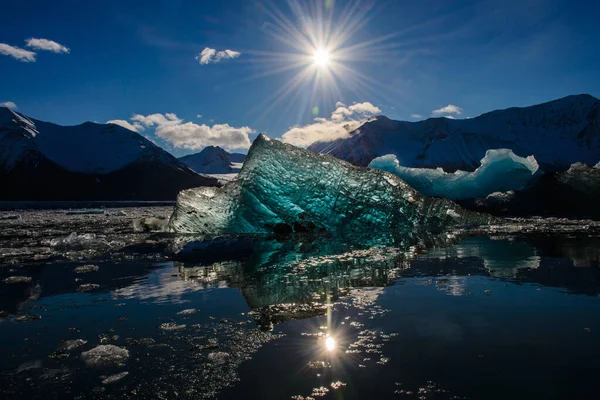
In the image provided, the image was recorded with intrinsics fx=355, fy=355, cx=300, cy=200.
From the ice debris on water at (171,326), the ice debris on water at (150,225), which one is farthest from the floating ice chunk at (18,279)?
the ice debris on water at (150,225)

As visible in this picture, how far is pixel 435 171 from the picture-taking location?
24.5 metres

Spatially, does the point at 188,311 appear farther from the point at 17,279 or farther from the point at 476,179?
the point at 476,179

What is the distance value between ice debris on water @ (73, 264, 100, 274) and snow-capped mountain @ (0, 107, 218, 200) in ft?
423

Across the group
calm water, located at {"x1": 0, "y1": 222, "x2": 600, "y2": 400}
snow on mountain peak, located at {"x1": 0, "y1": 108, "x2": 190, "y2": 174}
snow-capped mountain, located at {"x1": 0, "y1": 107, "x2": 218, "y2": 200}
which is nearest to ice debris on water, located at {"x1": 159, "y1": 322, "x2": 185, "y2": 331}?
calm water, located at {"x1": 0, "y1": 222, "x2": 600, "y2": 400}

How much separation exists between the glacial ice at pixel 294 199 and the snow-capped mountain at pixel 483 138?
136731 millimetres

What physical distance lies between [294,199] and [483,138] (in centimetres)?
18201

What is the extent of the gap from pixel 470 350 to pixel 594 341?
1.28 metres

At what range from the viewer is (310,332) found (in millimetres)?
3865

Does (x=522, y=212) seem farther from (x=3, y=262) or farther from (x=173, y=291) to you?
(x=3, y=262)

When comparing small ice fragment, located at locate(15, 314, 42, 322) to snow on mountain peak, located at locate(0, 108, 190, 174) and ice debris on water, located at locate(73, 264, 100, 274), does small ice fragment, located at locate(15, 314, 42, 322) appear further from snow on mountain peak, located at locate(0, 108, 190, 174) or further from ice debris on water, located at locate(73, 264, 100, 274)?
snow on mountain peak, located at locate(0, 108, 190, 174)

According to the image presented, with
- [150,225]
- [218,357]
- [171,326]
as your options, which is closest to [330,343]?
[218,357]

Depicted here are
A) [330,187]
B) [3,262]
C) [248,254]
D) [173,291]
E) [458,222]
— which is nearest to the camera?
[173,291]

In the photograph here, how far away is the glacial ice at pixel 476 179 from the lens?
23688 mm

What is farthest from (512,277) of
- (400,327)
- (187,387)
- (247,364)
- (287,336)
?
(187,387)
